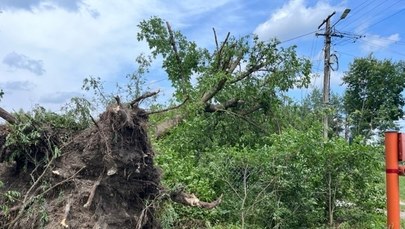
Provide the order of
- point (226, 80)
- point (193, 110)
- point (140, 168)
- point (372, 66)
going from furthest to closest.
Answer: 1. point (372, 66)
2. point (226, 80)
3. point (193, 110)
4. point (140, 168)

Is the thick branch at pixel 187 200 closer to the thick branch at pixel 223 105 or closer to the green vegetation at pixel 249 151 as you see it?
the green vegetation at pixel 249 151

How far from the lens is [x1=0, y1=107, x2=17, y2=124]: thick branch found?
17.8 feet

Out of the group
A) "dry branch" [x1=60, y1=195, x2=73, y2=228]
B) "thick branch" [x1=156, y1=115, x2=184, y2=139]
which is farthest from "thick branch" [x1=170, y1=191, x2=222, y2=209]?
"thick branch" [x1=156, y1=115, x2=184, y2=139]

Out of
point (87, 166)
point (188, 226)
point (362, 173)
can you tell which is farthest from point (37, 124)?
point (362, 173)

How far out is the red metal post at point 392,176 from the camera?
346 centimetres

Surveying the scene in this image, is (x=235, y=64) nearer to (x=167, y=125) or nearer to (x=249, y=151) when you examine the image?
(x=167, y=125)

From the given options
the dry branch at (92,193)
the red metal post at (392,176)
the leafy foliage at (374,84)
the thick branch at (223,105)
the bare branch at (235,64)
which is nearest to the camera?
the red metal post at (392,176)

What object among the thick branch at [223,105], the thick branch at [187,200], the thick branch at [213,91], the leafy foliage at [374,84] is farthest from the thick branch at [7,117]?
the leafy foliage at [374,84]

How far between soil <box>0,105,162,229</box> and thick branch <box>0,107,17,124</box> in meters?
0.12

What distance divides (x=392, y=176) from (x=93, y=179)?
11.1 ft

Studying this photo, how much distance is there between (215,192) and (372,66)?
2595cm

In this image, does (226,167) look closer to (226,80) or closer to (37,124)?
(37,124)

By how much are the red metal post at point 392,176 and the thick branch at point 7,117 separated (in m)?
4.32

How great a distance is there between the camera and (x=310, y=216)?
680 cm
